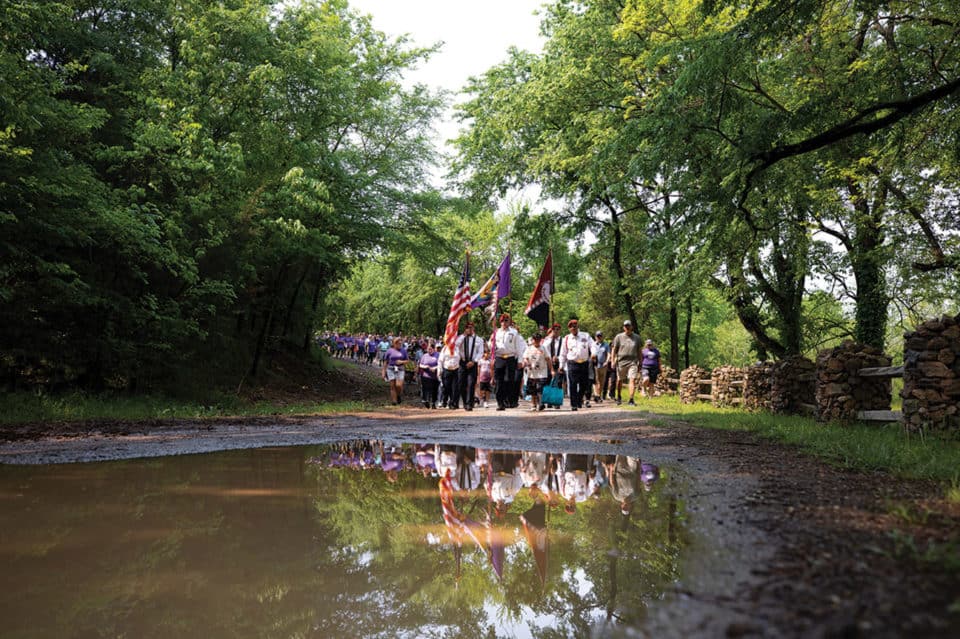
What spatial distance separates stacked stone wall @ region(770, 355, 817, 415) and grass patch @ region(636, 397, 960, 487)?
5.03ft

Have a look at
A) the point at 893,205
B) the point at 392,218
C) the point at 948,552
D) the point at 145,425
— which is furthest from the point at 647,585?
the point at 392,218

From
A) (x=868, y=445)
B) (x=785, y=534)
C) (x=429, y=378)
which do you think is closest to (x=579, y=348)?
(x=429, y=378)

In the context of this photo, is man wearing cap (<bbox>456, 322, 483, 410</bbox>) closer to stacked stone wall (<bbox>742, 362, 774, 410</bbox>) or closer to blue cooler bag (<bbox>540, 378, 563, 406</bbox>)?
blue cooler bag (<bbox>540, 378, 563, 406</bbox>)

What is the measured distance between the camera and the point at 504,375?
15.3m

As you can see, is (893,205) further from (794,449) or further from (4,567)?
(4,567)

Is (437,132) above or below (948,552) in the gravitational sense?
above

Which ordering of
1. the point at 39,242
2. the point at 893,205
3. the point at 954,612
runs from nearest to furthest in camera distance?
the point at 954,612 < the point at 39,242 < the point at 893,205

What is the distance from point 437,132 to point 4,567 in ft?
72.5

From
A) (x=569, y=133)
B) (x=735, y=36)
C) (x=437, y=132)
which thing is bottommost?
(x=735, y=36)

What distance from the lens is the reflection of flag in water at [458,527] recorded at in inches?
138

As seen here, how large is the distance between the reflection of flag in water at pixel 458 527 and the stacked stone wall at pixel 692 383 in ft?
48.6

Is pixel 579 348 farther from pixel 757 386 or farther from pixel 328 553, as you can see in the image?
pixel 328 553

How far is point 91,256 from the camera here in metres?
12.8

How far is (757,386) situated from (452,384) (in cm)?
733
